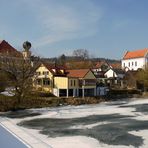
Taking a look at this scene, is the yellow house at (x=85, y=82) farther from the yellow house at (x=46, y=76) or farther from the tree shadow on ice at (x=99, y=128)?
the tree shadow on ice at (x=99, y=128)

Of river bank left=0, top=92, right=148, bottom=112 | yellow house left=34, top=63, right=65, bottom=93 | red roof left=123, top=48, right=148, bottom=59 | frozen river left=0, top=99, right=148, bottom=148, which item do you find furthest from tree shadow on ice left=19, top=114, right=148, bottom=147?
red roof left=123, top=48, right=148, bottom=59

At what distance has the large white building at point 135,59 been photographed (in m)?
111

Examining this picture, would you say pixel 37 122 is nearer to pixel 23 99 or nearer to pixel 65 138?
pixel 65 138

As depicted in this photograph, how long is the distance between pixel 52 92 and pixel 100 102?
861cm

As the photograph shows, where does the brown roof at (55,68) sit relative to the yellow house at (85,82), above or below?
above

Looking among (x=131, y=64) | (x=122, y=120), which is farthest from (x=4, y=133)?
(x=131, y=64)

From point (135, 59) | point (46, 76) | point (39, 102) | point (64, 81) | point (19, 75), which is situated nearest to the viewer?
point (19, 75)

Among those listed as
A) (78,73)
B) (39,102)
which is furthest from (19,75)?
(78,73)

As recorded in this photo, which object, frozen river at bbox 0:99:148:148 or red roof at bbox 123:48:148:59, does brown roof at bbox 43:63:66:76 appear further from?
red roof at bbox 123:48:148:59

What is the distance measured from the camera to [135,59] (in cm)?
11500

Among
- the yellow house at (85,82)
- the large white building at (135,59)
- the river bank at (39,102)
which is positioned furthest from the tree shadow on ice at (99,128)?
the large white building at (135,59)

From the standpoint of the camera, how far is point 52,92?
5859cm

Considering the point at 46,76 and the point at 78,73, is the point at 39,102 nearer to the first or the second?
the point at 46,76

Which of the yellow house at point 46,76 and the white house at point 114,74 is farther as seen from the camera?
the white house at point 114,74
